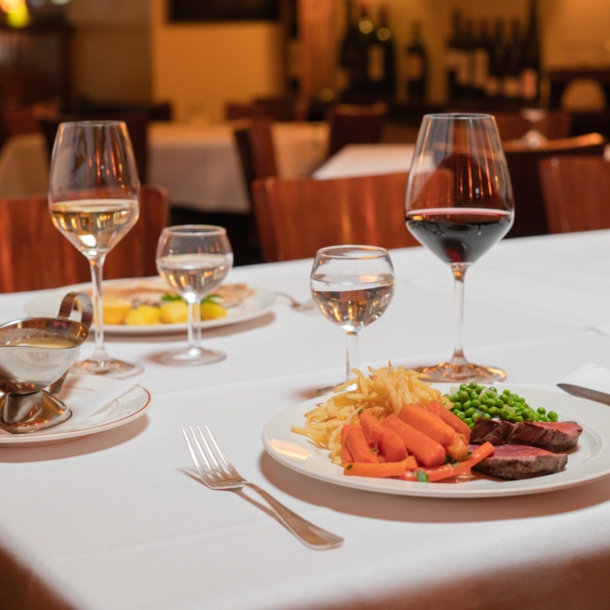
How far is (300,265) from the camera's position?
1552mm

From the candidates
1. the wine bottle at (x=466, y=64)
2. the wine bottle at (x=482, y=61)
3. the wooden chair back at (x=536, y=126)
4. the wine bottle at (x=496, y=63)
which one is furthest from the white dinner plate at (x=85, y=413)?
the wine bottle at (x=466, y=64)

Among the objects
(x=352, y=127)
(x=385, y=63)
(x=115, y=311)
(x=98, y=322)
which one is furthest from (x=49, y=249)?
(x=385, y=63)

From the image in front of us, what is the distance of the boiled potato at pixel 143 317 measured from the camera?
44.3 inches

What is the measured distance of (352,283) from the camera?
845mm

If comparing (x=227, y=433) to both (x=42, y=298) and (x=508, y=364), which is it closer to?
(x=508, y=364)

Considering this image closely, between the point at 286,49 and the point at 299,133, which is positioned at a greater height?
the point at 286,49

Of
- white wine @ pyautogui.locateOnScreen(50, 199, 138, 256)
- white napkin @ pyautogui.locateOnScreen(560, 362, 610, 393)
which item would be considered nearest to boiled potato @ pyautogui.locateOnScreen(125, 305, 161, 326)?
white wine @ pyautogui.locateOnScreen(50, 199, 138, 256)

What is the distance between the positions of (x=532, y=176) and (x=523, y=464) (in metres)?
2.32

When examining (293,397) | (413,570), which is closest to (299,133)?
(293,397)

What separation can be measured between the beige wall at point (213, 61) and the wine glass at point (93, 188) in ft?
22.9

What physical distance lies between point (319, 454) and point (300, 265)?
900 mm

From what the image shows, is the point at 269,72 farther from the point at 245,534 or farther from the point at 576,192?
the point at 245,534

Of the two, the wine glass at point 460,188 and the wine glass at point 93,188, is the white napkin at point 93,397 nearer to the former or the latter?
the wine glass at point 93,188

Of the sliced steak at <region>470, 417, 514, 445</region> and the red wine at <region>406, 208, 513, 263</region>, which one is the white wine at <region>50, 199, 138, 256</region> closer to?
the red wine at <region>406, 208, 513, 263</region>
